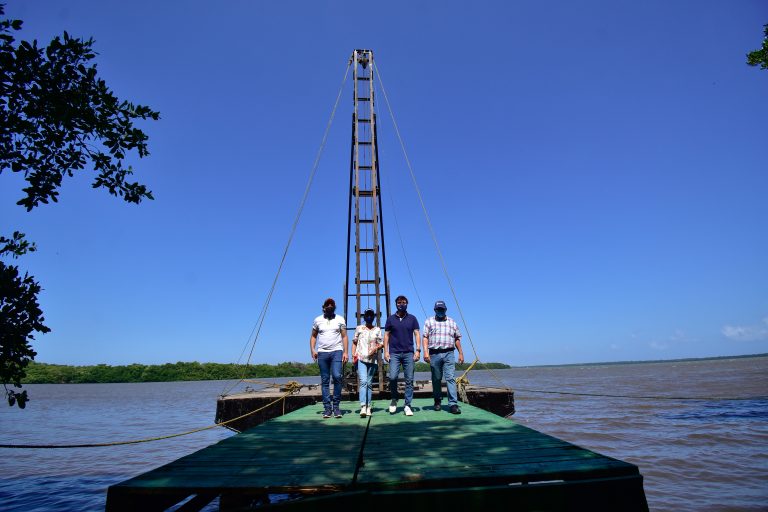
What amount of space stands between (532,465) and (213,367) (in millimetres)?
96674

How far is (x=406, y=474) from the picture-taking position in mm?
3582

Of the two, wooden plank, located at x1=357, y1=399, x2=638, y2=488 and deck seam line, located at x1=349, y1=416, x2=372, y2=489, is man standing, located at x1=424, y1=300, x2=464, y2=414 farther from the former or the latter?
deck seam line, located at x1=349, y1=416, x2=372, y2=489

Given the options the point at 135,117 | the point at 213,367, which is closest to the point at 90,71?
the point at 135,117

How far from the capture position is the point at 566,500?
339 centimetres

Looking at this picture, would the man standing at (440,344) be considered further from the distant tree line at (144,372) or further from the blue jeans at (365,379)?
the distant tree line at (144,372)

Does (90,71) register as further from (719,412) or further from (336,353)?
(719,412)

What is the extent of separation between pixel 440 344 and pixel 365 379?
1.63 metres

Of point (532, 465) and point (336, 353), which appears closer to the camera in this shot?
point (532, 465)

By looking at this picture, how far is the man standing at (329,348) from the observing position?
7812 millimetres

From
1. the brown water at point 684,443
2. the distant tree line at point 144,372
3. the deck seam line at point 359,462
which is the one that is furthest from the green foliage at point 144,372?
the deck seam line at point 359,462

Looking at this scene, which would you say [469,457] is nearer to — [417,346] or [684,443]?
[417,346]

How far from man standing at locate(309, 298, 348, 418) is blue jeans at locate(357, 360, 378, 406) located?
424mm

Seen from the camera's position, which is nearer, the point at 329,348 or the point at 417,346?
the point at 329,348

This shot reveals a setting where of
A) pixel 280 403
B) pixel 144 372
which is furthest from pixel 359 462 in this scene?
pixel 144 372
